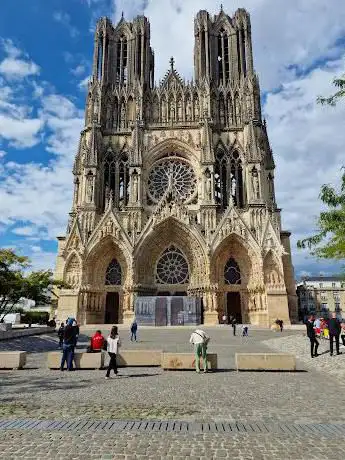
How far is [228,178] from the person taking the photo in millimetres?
34656

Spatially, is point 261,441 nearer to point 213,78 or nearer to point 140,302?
point 140,302

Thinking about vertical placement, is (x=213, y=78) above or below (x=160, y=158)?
above

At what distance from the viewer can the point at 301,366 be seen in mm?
11430

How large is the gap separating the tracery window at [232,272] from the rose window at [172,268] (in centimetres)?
349

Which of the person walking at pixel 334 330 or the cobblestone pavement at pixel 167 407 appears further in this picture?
the person walking at pixel 334 330

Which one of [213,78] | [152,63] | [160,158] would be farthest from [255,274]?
[152,63]

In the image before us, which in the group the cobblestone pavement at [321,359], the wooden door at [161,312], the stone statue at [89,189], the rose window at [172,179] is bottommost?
the cobblestone pavement at [321,359]

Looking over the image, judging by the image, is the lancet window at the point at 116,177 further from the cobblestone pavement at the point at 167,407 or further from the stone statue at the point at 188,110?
the cobblestone pavement at the point at 167,407

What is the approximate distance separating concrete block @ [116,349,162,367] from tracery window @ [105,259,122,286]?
20.8m

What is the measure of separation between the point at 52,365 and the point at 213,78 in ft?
114

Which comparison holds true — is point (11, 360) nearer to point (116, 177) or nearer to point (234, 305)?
point (234, 305)

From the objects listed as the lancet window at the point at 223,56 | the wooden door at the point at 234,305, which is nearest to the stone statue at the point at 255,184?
the wooden door at the point at 234,305

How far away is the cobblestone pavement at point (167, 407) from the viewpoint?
4.53 metres

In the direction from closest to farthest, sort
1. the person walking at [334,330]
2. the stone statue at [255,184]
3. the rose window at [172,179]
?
the person walking at [334,330] → the stone statue at [255,184] → the rose window at [172,179]
